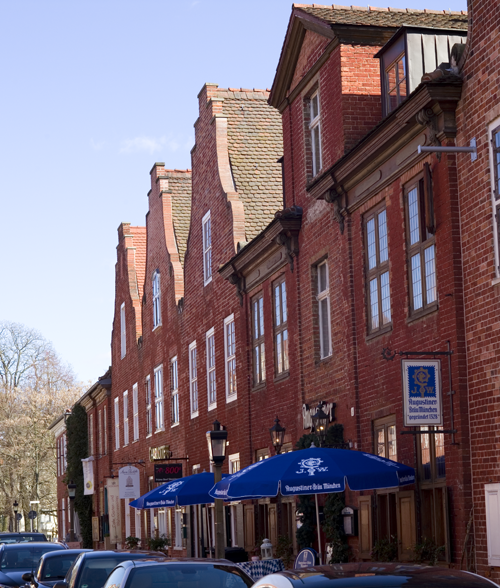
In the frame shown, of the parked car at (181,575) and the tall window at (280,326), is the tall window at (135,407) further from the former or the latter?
the parked car at (181,575)

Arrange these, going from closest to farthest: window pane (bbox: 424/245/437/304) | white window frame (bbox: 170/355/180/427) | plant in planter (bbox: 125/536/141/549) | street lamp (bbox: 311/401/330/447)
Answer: window pane (bbox: 424/245/437/304)
street lamp (bbox: 311/401/330/447)
white window frame (bbox: 170/355/180/427)
plant in planter (bbox: 125/536/141/549)

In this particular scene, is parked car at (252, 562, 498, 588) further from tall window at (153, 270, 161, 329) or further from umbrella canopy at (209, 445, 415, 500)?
tall window at (153, 270, 161, 329)

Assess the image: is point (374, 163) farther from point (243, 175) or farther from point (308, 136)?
point (243, 175)

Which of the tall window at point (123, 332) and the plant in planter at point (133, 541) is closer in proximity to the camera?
the plant in planter at point (133, 541)

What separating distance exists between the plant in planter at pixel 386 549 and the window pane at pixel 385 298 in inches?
131

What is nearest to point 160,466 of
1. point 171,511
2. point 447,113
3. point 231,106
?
point 171,511

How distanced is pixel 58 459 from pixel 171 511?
3238 centimetres

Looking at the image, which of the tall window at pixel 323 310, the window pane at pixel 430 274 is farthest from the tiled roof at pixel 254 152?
the window pane at pixel 430 274

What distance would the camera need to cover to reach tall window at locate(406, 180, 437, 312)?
14.5 metres

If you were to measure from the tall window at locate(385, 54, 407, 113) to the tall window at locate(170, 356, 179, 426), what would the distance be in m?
16.7

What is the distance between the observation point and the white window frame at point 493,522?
12.5 metres

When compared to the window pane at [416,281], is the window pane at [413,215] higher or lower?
higher

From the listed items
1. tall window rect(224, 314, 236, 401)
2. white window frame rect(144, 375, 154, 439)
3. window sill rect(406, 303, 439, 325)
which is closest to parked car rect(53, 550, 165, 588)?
window sill rect(406, 303, 439, 325)

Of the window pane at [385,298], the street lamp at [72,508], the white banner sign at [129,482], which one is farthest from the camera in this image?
the street lamp at [72,508]
